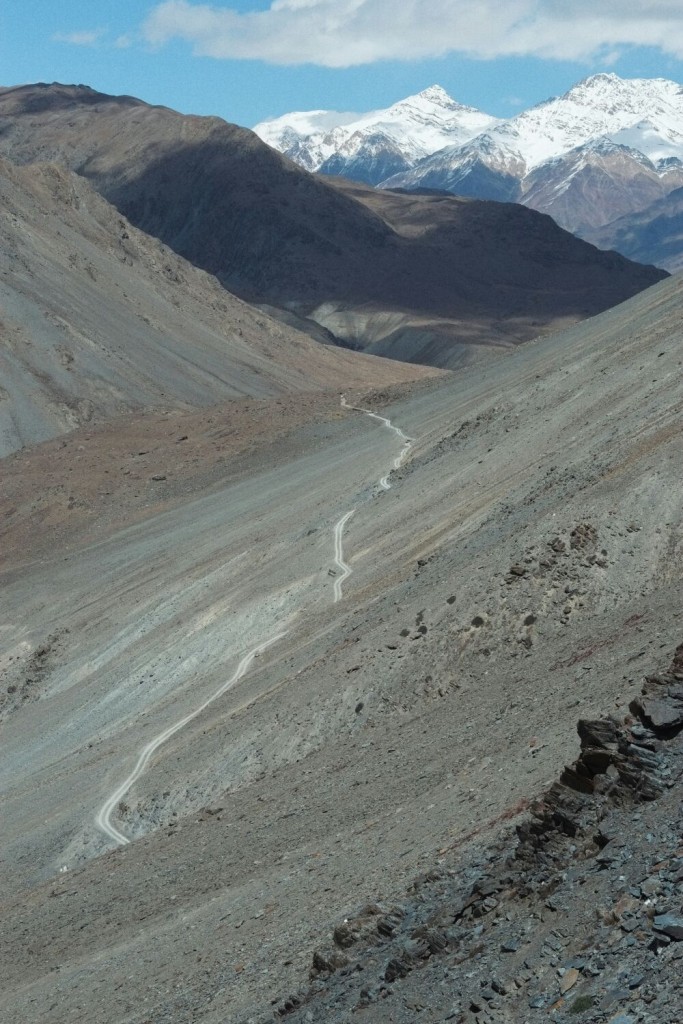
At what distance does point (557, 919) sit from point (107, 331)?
75565 millimetres

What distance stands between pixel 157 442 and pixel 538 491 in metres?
29.6

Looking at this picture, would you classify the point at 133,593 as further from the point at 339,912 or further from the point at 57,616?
the point at 339,912

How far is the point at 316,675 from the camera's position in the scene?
23094mm

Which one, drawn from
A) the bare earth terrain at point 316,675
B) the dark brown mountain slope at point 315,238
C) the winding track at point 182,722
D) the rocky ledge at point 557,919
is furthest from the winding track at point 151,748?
the dark brown mountain slope at point 315,238

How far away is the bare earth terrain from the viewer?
48.8 feet

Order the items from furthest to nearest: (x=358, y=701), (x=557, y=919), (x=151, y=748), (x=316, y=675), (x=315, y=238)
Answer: (x=315, y=238), (x=151, y=748), (x=316, y=675), (x=358, y=701), (x=557, y=919)

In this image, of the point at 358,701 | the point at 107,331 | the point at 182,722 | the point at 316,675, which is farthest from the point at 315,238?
the point at 358,701

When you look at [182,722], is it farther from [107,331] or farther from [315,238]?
[315,238]

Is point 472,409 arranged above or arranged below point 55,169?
below

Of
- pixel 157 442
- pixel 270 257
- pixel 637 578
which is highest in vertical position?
pixel 270 257

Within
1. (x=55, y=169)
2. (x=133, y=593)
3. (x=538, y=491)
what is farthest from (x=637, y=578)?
(x=55, y=169)

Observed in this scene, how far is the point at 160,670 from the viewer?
29.9 metres

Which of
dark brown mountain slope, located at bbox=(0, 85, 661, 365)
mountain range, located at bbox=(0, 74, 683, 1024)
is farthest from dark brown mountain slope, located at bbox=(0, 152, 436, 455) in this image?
dark brown mountain slope, located at bbox=(0, 85, 661, 365)

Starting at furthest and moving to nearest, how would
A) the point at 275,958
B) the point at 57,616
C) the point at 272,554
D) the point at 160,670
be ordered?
1. the point at 57,616
2. the point at 272,554
3. the point at 160,670
4. the point at 275,958
